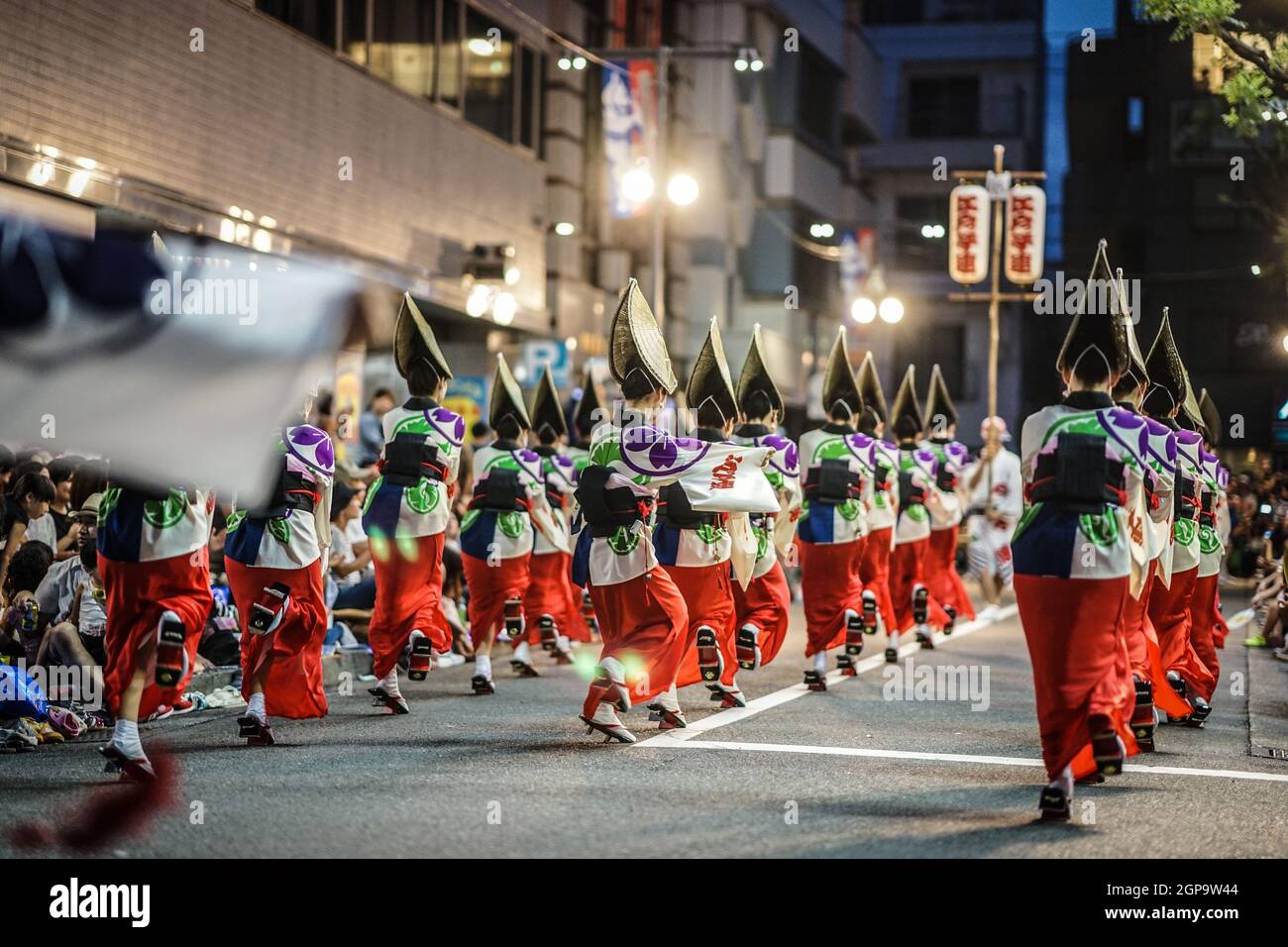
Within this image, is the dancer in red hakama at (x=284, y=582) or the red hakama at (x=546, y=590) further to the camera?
the red hakama at (x=546, y=590)

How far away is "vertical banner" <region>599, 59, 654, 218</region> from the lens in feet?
87.8

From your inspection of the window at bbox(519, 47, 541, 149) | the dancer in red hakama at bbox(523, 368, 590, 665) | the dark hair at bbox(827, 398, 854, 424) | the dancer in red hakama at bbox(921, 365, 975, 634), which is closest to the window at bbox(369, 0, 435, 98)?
the window at bbox(519, 47, 541, 149)

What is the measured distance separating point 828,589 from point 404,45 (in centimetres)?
1184

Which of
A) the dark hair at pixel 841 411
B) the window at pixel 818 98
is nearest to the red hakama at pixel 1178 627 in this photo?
the dark hair at pixel 841 411

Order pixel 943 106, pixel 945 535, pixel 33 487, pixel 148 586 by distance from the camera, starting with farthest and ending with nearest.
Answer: pixel 943 106
pixel 945 535
pixel 33 487
pixel 148 586

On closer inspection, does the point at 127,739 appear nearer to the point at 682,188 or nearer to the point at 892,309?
the point at 682,188

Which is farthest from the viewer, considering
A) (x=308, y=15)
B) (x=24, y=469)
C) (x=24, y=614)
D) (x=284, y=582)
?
(x=308, y=15)

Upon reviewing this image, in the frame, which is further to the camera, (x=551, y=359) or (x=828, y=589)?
(x=551, y=359)

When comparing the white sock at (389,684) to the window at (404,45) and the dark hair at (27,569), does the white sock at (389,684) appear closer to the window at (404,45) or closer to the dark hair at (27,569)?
the dark hair at (27,569)

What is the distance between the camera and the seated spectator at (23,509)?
11.7 meters

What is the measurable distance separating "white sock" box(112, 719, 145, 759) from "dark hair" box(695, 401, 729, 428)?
15.0 ft

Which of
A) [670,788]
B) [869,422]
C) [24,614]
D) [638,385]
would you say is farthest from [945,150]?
[670,788]

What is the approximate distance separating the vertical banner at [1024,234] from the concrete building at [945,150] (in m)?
16.5

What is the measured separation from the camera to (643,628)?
9.91m
